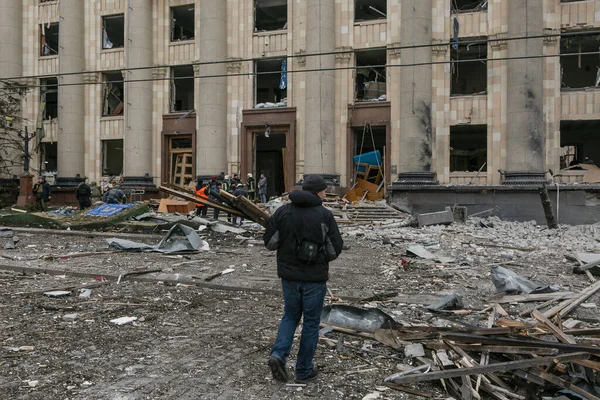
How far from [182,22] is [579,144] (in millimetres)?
21582

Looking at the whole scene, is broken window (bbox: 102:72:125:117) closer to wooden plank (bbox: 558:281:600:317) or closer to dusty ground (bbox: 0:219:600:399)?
dusty ground (bbox: 0:219:600:399)

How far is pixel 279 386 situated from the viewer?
4.36 meters

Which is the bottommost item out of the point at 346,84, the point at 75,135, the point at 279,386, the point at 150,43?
the point at 279,386

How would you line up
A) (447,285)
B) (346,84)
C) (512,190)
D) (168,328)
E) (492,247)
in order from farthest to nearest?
(346,84) → (512,190) → (492,247) → (447,285) → (168,328)

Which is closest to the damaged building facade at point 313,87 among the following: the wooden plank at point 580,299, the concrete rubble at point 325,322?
the concrete rubble at point 325,322

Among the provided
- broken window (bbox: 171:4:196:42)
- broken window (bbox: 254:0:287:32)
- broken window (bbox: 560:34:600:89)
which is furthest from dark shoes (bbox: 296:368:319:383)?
broken window (bbox: 171:4:196:42)

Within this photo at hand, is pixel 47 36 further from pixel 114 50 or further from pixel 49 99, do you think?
pixel 114 50

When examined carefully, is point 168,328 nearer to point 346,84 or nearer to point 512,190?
point 512,190

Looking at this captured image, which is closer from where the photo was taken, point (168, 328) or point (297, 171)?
point (168, 328)

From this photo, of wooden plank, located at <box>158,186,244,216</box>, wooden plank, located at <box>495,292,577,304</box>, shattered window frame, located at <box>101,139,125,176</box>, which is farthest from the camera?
shattered window frame, located at <box>101,139,125,176</box>

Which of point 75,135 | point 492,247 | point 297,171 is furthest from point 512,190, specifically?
point 75,135

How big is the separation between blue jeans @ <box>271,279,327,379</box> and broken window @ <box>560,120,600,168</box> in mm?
22216

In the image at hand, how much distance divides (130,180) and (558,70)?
20.4 metres

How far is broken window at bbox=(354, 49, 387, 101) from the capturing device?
911 inches
